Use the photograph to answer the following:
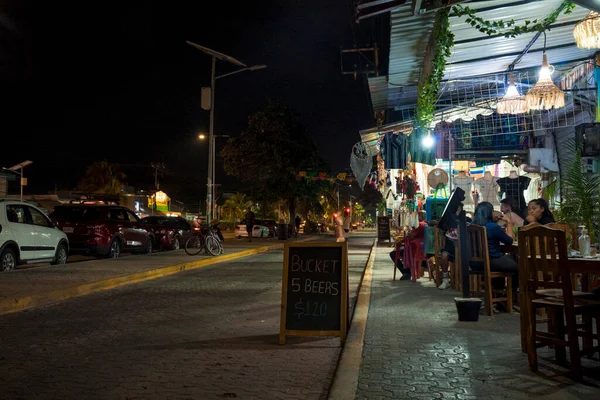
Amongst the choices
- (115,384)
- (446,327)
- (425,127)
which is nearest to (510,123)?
(425,127)

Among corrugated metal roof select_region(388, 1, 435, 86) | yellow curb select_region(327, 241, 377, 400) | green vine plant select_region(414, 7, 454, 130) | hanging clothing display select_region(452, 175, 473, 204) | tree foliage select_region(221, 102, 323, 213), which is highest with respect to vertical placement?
tree foliage select_region(221, 102, 323, 213)

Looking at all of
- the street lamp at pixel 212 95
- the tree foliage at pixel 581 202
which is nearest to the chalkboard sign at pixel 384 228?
the street lamp at pixel 212 95

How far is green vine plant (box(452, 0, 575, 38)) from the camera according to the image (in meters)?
8.65

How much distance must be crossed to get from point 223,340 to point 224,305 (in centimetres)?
267

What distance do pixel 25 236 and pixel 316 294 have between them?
9.34 metres

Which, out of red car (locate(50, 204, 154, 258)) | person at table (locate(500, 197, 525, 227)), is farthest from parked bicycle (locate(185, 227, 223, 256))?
person at table (locate(500, 197, 525, 227))

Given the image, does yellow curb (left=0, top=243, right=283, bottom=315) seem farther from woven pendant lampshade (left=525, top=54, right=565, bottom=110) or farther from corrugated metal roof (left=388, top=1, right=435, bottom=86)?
woven pendant lampshade (left=525, top=54, right=565, bottom=110)

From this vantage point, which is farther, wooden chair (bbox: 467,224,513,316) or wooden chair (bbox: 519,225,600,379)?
wooden chair (bbox: 467,224,513,316)

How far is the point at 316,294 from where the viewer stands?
614cm

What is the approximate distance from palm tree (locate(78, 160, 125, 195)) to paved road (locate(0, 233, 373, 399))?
45.4 m

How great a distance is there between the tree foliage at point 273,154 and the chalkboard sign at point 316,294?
31.5m

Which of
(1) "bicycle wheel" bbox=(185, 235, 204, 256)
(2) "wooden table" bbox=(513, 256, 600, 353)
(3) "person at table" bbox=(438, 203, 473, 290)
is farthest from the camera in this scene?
(1) "bicycle wheel" bbox=(185, 235, 204, 256)

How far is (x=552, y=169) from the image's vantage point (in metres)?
13.3

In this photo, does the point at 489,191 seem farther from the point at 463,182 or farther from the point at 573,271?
the point at 573,271
